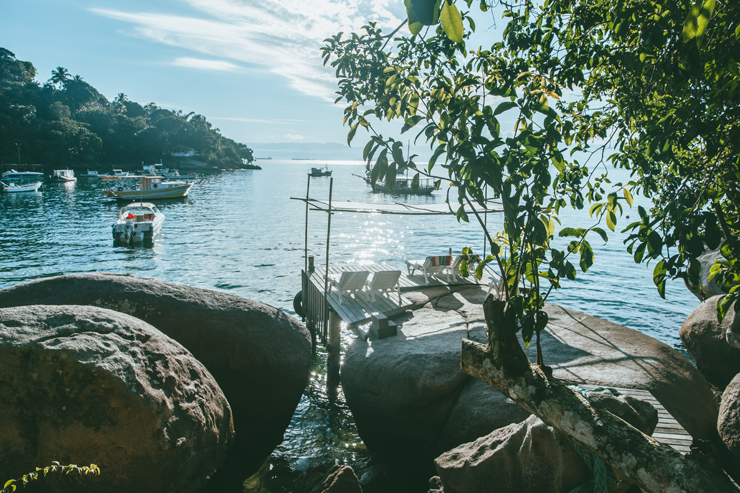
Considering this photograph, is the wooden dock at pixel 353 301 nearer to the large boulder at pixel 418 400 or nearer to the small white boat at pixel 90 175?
the large boulder at pixel 418 400

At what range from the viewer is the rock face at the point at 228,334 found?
6.09m

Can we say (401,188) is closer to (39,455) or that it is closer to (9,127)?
(39,455)

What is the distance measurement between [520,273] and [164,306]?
552 centimetres

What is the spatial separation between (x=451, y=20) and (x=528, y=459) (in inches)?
157

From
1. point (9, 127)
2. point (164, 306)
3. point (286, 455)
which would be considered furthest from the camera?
point (9, 127)

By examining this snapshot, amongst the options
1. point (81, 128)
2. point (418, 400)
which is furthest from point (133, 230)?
point (81, 128)

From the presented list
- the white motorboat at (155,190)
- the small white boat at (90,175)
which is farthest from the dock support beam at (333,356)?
the small white boat at (90,175)

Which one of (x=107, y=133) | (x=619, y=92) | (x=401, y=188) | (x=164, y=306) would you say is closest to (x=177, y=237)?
(x=164, y=306)

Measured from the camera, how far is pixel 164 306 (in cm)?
622

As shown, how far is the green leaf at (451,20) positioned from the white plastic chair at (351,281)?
948 cm

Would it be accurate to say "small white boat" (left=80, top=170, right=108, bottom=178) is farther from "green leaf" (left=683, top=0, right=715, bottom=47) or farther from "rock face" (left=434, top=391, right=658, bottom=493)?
"green leaf" (left=683, top=0, right=715, bottom=47)

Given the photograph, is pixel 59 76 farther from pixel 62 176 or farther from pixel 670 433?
pixel 670 433

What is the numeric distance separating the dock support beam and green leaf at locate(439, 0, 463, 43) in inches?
369

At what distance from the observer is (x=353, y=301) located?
11.1 metres
